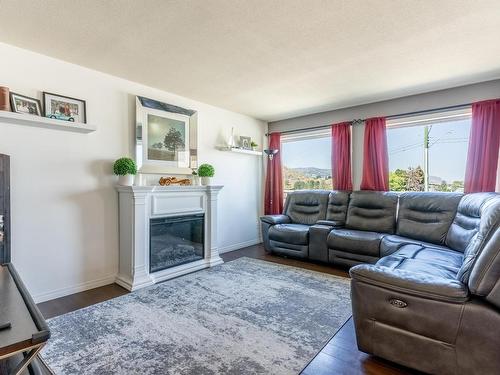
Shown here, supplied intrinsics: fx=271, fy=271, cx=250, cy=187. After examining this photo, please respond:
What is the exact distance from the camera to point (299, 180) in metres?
5.19

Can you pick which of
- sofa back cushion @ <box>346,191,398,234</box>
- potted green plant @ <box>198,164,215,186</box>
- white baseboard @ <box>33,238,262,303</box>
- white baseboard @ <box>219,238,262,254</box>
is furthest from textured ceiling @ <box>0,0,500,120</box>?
white baseboard @ <box>219,238,262,254</box>

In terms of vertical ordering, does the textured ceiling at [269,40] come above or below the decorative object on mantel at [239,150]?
above

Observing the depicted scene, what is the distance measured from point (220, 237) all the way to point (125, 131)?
219cm

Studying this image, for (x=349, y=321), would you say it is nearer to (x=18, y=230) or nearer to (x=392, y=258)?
(x=392, y=258)

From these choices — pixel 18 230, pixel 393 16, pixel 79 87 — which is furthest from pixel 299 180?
pixel 18 230

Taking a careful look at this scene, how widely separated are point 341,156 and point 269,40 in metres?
2.55

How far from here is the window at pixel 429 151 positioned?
3.61 metres

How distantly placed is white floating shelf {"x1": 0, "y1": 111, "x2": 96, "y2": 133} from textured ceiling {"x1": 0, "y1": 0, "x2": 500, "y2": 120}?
0.66 metres

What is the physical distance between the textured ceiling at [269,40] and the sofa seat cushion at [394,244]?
193cm

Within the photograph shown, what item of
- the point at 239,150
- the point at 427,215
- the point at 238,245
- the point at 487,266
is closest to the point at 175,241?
the point at 238,245

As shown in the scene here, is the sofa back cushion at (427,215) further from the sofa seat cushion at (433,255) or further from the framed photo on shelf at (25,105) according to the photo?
the framed photo on shelf at (25,105)

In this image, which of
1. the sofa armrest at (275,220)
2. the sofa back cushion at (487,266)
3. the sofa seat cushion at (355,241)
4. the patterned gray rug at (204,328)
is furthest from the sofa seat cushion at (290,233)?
the sofa back cushion at (487,266)

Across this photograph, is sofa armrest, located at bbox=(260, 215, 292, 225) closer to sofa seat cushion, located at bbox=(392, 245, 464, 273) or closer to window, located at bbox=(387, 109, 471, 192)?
window, located at bbox=(387, 109, 471, 192)

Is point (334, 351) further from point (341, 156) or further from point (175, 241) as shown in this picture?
point (341, 156)
